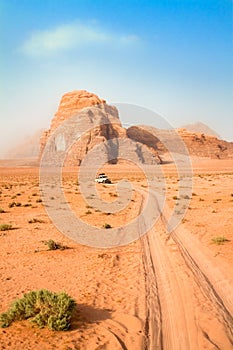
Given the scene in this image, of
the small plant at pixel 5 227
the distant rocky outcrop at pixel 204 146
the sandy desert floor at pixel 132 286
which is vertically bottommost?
the sandy desert floor at pixel 132 286

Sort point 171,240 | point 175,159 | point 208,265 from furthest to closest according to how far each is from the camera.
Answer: point 175,159 → point 171,240 → point 208,265

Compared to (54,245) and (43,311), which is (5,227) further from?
(43,311)

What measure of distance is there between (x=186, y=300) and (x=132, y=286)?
1.65 meters

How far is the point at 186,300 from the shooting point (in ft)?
25.4

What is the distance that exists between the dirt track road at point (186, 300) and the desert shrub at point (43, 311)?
171 cm

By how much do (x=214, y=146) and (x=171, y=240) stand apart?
161 meters

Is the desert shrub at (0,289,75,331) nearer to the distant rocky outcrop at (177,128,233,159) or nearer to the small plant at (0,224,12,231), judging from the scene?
the small plant at (0,224,12,231)

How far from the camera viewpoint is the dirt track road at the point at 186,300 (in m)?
6.09

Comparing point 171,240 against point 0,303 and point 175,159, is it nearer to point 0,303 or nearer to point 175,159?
point 0,303

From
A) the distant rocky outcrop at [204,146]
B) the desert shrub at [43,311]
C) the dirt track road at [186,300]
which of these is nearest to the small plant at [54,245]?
the dirt track road at [186,300]

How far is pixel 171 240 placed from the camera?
13.3 meters

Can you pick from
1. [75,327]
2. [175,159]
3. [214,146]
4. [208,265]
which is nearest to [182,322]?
[75,327]

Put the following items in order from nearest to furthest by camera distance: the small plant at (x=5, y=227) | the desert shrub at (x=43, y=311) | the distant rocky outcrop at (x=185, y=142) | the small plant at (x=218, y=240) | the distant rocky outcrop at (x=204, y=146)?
the desert shrub at (x=43, y=311), the small plant at (x=218, y=240), the small plant at (x=5, y=227), the distant rocky outcrop at (x=185, y=142), the distant rocky outcrop at (x=204, y=146)

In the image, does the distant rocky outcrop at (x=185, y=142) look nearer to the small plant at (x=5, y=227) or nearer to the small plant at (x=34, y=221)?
the small plant at (x=34, y=221)
